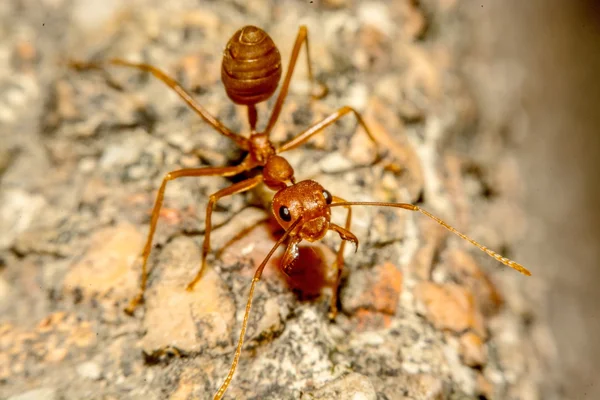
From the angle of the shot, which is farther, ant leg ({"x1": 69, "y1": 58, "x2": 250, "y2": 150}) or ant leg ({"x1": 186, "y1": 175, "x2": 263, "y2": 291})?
ant leg ({"x1": 69, "y1": 58, "x2": 250, "y2": 150})

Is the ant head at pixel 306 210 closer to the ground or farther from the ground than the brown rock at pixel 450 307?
farther from the ground

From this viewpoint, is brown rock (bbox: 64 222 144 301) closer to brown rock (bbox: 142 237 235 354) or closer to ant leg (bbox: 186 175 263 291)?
brown rock (bbox: 142 237 235 354)

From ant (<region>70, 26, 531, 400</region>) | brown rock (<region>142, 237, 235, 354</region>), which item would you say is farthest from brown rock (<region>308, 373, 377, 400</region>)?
brown rock (<region>142, 237, 235, 354</region>)

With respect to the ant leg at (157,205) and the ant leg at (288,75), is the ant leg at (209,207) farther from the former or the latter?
the ant leg at (288,75)

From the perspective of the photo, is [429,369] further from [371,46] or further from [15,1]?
[15,1]

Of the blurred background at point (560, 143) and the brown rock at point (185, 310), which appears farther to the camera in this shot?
the blurred background at point (560, 143)

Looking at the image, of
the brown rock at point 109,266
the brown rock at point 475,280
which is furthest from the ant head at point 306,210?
the brown rock at point 475,280

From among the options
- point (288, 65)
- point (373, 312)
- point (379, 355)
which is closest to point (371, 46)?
point (288, 65)

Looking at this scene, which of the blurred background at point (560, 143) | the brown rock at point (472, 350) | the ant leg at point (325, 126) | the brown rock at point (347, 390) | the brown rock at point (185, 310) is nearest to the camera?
the brown rock at point (347, 390)
